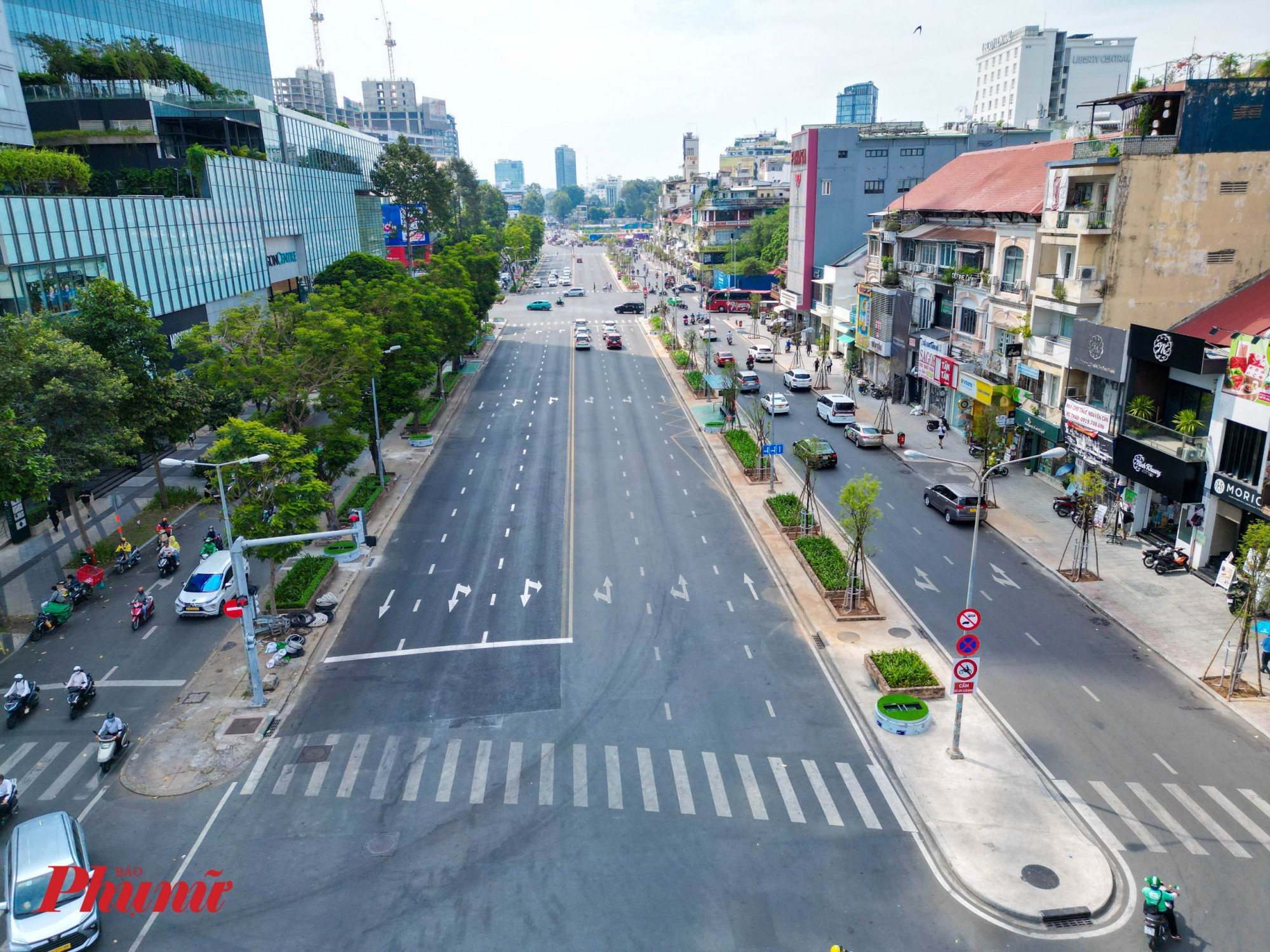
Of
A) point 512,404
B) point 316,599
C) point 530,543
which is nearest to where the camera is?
point 316,599

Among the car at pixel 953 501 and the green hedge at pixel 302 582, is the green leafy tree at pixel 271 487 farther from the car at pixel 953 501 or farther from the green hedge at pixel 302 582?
the car at pixel 953 501

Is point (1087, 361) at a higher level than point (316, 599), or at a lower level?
higher

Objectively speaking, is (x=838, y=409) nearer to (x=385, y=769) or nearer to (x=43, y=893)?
(x=385, y=769)

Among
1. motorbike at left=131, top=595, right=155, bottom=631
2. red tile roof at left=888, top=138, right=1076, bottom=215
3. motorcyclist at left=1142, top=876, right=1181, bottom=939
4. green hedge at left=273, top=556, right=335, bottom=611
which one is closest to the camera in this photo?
motorcyclist at left=1142, top=876, right=1181, bottom=939

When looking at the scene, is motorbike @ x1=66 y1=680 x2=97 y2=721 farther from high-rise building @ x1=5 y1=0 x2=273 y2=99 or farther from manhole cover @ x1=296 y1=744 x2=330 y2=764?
high-rise building @ x1=5 y1=0 x2=273 y2=99

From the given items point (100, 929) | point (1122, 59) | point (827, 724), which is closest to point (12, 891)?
point (100, 929)

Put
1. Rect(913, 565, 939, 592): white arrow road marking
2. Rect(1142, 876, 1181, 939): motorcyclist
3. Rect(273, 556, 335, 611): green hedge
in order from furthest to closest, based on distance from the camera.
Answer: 1. Rect(913, 565, 939, 592): white arrow road marking
2. Rect(273, 556, 335, 611): green hedge
3. Rect(1142, 876, 1181, 939): motorcyclist

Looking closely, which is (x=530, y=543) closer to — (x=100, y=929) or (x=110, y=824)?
(x=110, y=824)

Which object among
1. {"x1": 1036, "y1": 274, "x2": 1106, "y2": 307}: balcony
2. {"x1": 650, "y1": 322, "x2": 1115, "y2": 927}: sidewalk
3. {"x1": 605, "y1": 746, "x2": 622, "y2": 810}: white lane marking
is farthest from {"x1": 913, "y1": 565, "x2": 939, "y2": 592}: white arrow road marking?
{"x1": 1036, "y1": 274, "x2": 1106, "y2": 307}: balcony
